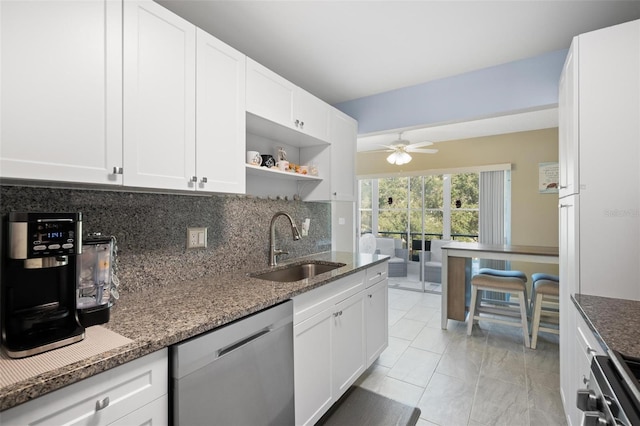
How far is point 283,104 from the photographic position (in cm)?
203

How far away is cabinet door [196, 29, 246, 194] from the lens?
4.86 ft

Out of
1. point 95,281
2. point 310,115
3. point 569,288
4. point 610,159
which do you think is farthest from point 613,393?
point 310,115

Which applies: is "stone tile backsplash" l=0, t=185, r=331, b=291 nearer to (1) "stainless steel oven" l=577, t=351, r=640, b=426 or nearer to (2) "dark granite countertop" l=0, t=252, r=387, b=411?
(2) "dark granite countertop" l=0, t=252, r=387, b=411

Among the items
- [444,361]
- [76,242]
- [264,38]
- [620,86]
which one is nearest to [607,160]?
[620,86]

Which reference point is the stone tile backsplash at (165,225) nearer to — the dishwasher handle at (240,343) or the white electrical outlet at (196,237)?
the white electrical outlet at (196,237)

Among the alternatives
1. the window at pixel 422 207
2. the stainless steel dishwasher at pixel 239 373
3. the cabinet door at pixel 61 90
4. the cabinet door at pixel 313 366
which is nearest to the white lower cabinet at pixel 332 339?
the cabinet door at pixel 313 366

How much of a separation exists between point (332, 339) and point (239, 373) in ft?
2.42

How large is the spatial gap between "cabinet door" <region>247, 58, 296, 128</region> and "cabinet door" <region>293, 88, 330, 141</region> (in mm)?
72

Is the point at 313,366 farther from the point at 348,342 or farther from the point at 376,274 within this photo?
the point at 376,274

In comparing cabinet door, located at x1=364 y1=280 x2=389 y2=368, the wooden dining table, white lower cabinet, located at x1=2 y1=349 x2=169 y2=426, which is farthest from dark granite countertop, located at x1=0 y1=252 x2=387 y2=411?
the wooden dining table

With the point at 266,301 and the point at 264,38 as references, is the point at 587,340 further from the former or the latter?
the point at 264,38

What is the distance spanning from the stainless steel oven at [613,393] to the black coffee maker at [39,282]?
156 cm

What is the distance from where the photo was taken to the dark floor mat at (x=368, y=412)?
1.82 meters

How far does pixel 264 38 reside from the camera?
6.81 ft
